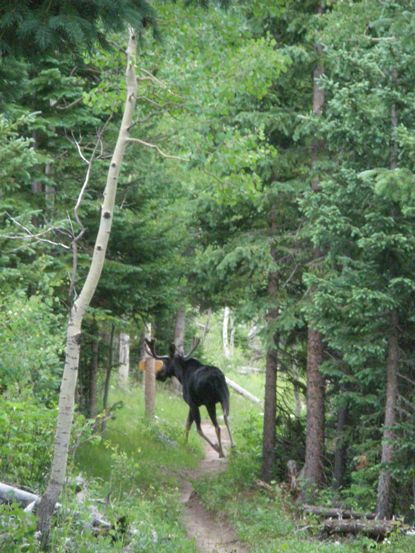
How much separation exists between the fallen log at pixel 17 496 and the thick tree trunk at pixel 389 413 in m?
5.48

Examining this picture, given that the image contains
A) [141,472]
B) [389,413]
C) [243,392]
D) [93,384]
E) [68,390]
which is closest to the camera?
[68,390]

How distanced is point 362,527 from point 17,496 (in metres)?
5.46

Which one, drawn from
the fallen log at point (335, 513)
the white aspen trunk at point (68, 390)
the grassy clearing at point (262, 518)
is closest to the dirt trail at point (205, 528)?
the grassy clearing at point (262, 518)

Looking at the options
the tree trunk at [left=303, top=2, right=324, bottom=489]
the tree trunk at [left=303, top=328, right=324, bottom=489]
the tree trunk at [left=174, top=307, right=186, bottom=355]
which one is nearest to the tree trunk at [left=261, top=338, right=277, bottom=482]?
the tree trunk at [left=303, top=2, right=324, bottom=489]

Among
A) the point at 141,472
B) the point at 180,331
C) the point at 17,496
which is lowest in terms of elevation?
the point at 141,472

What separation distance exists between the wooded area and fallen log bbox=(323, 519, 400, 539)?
35mm

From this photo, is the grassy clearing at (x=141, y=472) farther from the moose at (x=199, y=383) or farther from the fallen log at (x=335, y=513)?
the fallen log at (x=335, y=513)

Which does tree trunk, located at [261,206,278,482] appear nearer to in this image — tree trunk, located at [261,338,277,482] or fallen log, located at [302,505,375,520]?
tree trunk, located at [261,338,277,482]

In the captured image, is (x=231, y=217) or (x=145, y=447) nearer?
(x=231, y=217)

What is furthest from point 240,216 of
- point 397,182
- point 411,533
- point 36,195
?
point 411,533

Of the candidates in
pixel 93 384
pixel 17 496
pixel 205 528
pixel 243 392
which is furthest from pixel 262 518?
pixel 243 392

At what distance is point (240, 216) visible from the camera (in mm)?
18812

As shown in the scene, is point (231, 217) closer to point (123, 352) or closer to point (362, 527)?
point (362, 527)

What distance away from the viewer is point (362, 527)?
41.7 feet
